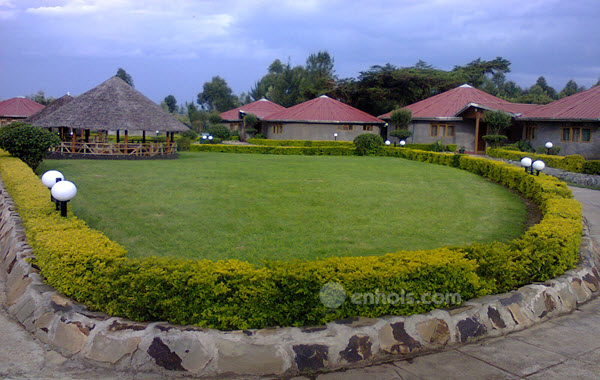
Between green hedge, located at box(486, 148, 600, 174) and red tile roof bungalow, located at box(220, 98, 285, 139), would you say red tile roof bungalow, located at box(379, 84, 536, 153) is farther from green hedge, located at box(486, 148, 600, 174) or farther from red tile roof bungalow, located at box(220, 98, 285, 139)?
red tile roof bungalow, located at box(220, 98, 285, 139)

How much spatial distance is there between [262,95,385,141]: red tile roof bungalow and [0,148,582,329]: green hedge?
33.1 meters

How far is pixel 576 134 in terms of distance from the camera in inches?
1009

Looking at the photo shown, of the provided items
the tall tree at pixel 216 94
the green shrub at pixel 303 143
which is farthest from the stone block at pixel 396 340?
the tall tree at pixel 216 94

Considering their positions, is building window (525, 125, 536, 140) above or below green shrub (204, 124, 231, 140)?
below

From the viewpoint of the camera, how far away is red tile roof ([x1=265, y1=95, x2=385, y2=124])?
38719mm

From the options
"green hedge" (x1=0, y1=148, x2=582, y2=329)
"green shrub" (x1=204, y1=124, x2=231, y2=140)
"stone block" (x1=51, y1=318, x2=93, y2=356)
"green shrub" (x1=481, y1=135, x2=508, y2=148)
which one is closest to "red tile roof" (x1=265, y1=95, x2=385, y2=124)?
"green shrub" (x1=204, y1=124, x2=231, y2=140)

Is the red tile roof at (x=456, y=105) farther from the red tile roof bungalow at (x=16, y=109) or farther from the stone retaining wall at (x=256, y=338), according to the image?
the red tile roof bungalow at (x=16, y=109)

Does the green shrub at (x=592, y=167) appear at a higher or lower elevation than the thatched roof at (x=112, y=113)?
lower

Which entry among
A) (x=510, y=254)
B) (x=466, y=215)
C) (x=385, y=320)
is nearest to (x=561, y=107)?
(x=466, y=215)

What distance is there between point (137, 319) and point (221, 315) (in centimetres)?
78

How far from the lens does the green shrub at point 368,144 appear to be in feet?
95.5

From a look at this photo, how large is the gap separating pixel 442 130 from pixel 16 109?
128 ft

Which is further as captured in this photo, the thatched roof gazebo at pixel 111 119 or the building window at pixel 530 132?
the building window at pixel 530 132

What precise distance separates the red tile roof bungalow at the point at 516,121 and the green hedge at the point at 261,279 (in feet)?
75.6
